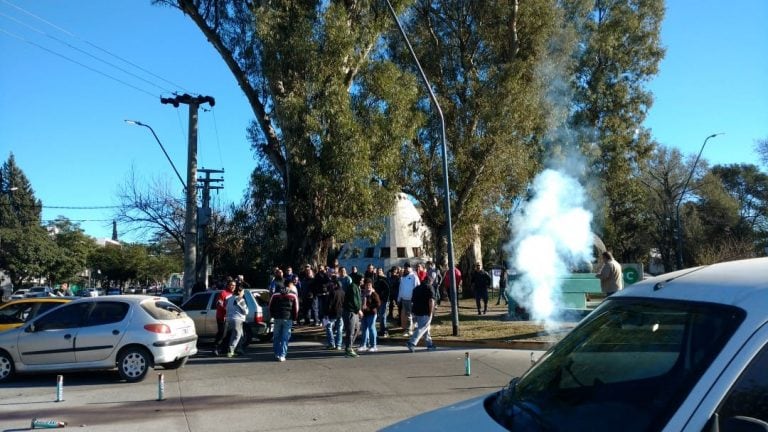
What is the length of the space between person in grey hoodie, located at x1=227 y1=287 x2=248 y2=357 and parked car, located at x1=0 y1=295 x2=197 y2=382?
7.70ft

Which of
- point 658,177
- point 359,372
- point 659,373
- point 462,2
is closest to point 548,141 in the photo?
point 462,2

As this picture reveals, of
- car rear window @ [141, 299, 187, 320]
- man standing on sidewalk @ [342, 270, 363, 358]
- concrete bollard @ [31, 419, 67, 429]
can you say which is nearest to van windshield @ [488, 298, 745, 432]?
concrete bollard @ [31, 419, 67, 429]

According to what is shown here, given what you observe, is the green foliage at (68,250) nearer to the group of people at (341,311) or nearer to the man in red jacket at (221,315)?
the man in red jacket at (221,315)

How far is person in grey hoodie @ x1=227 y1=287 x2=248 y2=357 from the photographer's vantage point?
13.1 m

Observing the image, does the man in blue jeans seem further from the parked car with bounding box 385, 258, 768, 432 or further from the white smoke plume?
the parked car with bounding box 385, 258, 768, 432

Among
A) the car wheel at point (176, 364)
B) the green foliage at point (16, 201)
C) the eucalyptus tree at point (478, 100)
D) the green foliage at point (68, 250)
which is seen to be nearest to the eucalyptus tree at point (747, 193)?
the eucalyptus tree at point (478, 100)

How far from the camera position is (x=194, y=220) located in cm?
2283

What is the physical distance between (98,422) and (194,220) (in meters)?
15.8

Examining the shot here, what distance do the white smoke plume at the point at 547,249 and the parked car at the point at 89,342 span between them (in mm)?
9090

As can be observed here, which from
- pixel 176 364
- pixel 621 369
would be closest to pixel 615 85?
pixel 176 364

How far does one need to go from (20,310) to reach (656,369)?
1371cm

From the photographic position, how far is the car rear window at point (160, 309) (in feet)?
35.8

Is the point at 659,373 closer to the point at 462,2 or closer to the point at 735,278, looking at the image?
the point at 735,278

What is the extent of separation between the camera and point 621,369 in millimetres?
2750
